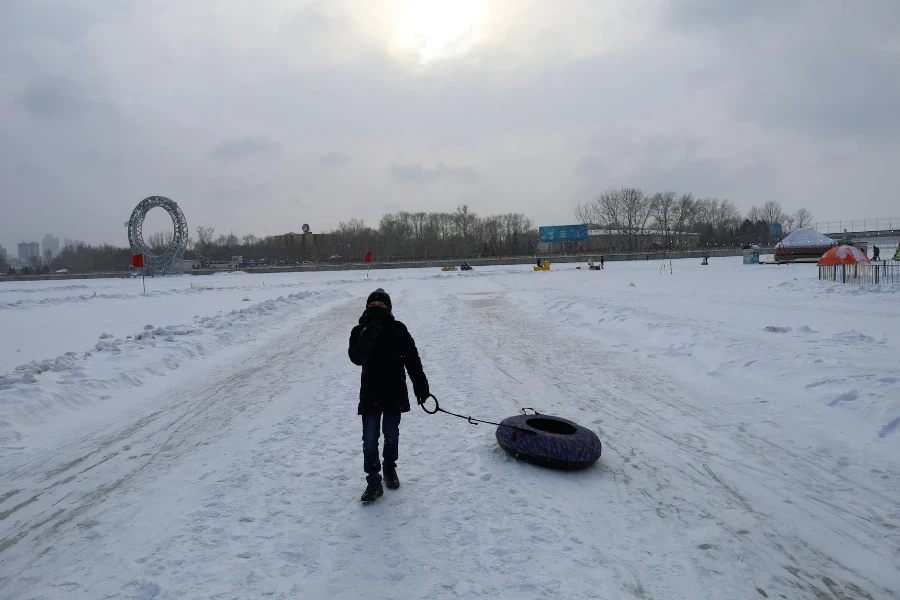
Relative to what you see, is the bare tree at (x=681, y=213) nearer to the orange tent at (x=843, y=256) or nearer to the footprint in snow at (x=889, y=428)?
the orange tent at (x=843, y=256)

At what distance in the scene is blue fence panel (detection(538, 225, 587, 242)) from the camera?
98.0 metres

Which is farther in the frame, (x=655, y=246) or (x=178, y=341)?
(x=655, y=246)

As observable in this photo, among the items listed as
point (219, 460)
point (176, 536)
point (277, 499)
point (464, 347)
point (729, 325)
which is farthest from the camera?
point (729, 325)

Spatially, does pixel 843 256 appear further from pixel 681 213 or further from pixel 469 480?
pixel 681 213

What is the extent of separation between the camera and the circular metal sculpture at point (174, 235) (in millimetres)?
60938

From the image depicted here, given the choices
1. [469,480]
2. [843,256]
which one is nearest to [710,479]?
[469,480]

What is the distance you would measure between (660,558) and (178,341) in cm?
1147

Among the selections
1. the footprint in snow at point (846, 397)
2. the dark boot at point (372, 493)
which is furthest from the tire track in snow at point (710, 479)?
the dark boot at point (372, 493)

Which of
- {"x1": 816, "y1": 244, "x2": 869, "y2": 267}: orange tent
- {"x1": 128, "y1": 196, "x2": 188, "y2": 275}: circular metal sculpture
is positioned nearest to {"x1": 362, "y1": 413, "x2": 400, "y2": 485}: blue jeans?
{"x1": 816, "y1": 244, "x2": 869, "y2": 267}: orange tent

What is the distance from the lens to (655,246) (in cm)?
9525

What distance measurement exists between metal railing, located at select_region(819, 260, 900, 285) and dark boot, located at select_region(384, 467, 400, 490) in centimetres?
2592

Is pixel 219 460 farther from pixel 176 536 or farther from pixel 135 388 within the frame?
pixel 135 388

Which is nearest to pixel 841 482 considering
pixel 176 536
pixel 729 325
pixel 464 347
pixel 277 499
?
pixel 277 499

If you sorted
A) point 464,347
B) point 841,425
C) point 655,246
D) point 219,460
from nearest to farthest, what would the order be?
point 219,460 < point 841,425 < point 464,347 < point 655,246
